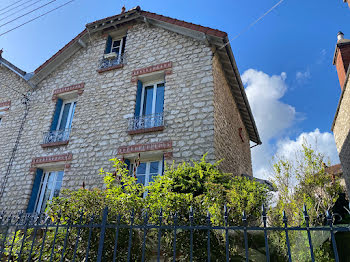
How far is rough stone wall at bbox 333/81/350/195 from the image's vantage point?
10.6 m

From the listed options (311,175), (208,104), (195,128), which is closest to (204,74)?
(208,104)

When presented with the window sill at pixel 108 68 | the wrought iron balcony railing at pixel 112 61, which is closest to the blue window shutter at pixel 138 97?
the window sill at pixel 108 68

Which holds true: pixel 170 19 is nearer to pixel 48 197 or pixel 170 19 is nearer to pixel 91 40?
pixel 91 40

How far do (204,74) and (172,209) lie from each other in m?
4.71

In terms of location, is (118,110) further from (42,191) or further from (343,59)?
(343,59)

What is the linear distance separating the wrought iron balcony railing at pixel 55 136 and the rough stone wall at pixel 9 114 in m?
1.44

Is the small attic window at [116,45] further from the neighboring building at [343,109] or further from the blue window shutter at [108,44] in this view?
the neighboring building at [343,109]

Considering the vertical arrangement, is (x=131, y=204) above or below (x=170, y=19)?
below

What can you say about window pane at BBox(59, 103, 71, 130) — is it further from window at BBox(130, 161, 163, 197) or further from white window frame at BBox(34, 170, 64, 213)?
window at BBox(130, 161, 163, 197)

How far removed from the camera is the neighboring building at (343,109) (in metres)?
10.8

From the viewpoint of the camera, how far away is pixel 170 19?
8469 mm

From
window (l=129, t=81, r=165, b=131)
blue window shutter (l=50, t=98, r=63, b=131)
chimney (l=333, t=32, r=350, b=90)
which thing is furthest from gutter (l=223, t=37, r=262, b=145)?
blue window shutter (l=50, t=98, r=63, b=131)

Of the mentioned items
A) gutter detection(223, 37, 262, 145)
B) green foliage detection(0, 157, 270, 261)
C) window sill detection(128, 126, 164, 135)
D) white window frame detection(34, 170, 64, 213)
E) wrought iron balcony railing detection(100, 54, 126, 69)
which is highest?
wrought iron balcony railing detection(100, 54, 126, 69)

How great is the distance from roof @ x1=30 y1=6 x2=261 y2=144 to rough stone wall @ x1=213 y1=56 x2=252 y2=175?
0.97ft
